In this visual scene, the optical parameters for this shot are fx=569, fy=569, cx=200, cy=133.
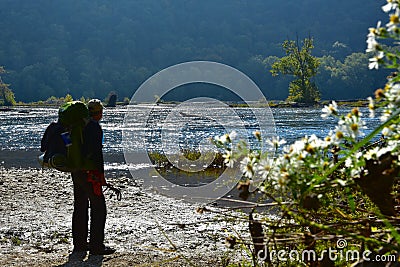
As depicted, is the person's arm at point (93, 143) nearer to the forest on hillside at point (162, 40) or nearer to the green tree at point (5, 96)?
the green tree at point (5, 96)

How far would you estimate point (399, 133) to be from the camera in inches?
83.7

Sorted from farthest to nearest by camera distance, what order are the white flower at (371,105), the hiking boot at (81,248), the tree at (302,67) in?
the tree at (302,67) < the hiking boot at (81,248) < the white flower at (371,105)

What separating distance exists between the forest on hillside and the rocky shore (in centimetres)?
12583

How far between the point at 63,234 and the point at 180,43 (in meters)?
168

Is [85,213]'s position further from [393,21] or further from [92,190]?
[393,21]

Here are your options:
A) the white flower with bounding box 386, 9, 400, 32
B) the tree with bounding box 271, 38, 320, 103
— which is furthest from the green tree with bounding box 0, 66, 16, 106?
the white flower with bounding box 386, 9, 400, 32

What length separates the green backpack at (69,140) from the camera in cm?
625

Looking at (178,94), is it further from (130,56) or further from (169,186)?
(169,186)

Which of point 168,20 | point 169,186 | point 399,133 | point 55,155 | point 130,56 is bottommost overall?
point 169,186

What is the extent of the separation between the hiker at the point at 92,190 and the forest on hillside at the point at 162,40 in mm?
129662

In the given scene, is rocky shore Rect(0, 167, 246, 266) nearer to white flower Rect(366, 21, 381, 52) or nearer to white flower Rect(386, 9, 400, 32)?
white flower Rect(366, 21, 381, 52)

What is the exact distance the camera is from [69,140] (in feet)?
20.6

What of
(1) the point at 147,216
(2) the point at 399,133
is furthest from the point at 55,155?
(2) the point at 399,133

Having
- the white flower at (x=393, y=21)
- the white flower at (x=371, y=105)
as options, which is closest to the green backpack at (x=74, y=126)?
the white flower at (x=371, y=105)
